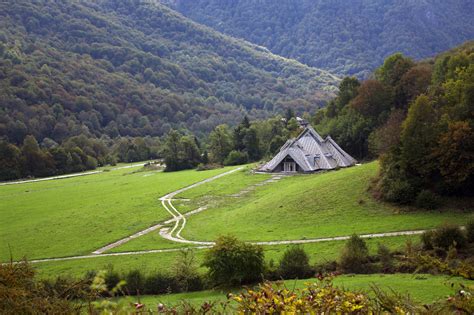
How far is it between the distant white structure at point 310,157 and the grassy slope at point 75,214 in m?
11.7

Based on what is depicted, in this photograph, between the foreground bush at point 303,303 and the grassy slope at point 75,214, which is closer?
the foreground bush at point 303,303

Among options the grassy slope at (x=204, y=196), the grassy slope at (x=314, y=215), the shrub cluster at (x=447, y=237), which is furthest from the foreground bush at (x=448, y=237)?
the grassy slope at (x=204, y=196)

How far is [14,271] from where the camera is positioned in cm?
1179

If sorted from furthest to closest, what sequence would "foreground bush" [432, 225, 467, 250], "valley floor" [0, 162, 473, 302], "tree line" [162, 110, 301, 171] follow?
"tree line" [162, 110, 301, 171]
"valley floor" [0, 162, 473, 302]
"foreground bush" [432, 225, 467, 250]

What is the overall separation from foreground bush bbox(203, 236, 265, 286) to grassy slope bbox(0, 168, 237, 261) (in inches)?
573

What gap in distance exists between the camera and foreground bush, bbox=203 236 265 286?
22475 millimetres

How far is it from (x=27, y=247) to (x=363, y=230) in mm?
24597

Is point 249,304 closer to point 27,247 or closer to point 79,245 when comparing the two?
point 79,245

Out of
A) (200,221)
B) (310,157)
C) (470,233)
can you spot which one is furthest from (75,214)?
(470,233)

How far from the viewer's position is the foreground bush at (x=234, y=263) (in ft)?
73.7

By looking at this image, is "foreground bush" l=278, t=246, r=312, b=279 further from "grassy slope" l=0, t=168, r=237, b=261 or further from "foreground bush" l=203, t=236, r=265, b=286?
"grassy slope" l=0, t=168, r=237, b=261

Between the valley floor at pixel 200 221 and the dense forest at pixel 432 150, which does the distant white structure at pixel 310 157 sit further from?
the dense forest at pixel 432 150

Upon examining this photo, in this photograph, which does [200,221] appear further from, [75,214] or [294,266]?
[294,266]

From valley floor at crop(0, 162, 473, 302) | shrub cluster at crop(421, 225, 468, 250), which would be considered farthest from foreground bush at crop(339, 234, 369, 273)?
shrub cluster at crop(421, 225, 468, 250)
